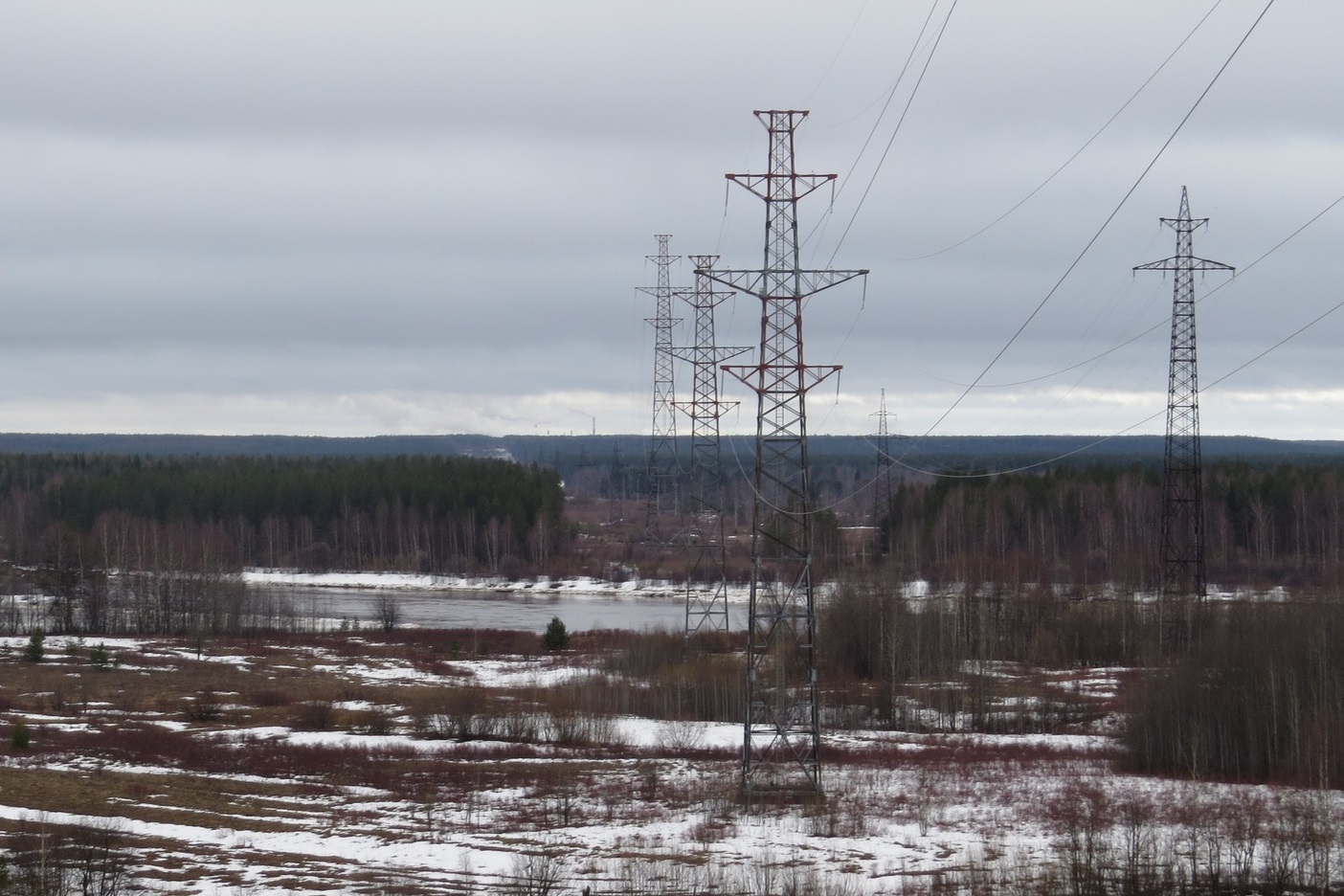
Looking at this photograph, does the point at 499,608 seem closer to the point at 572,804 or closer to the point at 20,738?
the point at 20,738

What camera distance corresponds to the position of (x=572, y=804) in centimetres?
2844

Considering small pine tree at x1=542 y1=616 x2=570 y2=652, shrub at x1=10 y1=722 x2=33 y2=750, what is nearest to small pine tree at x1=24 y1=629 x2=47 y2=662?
small pine tree at x1=542 y1=616 x2=570 y2=652

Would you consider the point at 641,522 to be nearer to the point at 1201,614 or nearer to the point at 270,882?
the point at 1201,614

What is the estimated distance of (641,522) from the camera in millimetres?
154250

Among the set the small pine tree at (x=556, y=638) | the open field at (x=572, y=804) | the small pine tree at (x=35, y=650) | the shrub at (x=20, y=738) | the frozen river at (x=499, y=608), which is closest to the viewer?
the open field at (x=572, y=804)

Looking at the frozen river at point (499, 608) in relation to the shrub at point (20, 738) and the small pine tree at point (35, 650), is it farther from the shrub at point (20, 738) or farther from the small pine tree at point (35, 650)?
the shrub at point (20, 738)

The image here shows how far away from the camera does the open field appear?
21.1 metres

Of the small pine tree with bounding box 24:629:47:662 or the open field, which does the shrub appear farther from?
the small pine tree with bounding box 24:629:47:662

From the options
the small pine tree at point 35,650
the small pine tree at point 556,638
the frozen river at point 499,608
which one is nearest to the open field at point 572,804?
the small pine tree at point 35,650

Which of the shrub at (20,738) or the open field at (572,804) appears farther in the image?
the shrub at (20,738)

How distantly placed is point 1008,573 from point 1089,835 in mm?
56351

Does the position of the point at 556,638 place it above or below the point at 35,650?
above

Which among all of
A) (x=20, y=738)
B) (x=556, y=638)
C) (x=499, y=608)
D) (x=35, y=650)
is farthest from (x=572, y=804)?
(x=499, y=608)

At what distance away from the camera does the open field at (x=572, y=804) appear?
21.1 m
